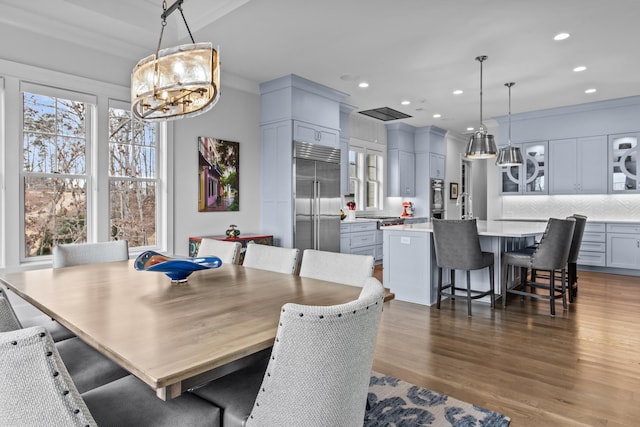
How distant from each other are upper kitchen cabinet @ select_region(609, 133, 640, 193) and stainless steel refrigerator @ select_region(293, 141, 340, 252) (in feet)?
14.8

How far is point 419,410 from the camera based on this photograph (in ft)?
6.77

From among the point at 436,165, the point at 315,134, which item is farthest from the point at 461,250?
the point at 436,165

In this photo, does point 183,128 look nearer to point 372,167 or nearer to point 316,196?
point 316,196

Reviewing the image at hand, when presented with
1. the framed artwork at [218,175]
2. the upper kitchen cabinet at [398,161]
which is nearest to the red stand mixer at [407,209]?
the upper kitchen cabinet at [398,161]

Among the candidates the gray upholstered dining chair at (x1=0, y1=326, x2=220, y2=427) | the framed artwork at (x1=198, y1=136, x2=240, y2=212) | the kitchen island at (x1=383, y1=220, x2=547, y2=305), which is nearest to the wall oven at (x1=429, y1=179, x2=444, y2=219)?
the kitchen island at (x1=383, y1=220, x2=547, y2=305)

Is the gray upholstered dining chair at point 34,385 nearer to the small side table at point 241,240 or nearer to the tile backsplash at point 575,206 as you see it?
the small side table at point 241,240

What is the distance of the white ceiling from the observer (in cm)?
330

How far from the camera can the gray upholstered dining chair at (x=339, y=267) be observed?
199cm

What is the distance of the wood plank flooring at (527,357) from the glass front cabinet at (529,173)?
3072mm

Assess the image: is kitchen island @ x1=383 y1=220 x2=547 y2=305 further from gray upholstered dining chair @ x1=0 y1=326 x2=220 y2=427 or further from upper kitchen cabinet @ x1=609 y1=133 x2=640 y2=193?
gray upholstered dining chair @ x1=0 y1=326 x2=220 y2=427

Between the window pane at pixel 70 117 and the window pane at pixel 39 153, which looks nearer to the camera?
the window pane at pixel 39 153

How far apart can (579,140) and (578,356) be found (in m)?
5.08

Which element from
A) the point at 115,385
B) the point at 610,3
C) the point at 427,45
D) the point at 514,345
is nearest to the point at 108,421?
the point at 115,385

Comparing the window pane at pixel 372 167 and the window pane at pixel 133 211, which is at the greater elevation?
the window pane at pixel 372 167
